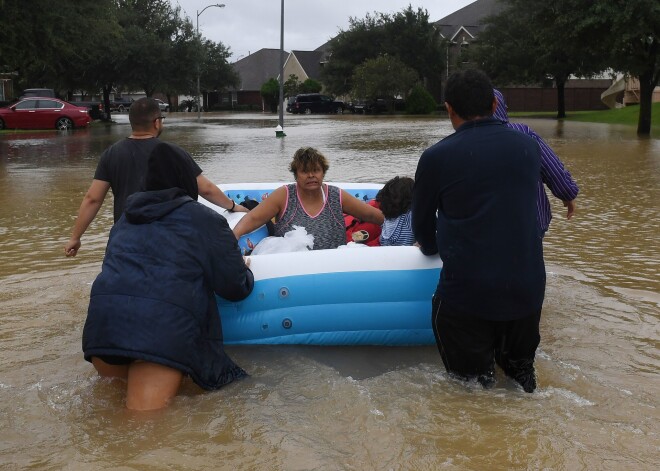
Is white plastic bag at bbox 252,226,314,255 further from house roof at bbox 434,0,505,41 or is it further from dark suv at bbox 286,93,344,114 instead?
house roof at bbox 434,0,505,41

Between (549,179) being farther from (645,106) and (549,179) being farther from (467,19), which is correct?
(467,19)

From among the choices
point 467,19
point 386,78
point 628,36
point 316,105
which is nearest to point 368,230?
point 628,36

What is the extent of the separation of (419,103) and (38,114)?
3136cm

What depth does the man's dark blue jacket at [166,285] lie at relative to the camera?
12.8ft

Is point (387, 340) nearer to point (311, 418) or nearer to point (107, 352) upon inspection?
point (311, 418)

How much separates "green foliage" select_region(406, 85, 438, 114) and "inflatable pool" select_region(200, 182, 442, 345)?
54.4m

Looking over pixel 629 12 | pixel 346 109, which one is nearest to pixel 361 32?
pixel 346 109

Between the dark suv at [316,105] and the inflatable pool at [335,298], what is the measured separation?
59.8 meters

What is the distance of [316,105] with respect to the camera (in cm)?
6431

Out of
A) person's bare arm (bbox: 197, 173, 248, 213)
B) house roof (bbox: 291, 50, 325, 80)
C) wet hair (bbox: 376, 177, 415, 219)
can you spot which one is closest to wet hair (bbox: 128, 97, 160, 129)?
person's bare arm (bbox: 197, 173, 248, 213)

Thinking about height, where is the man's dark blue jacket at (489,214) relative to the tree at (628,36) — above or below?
below

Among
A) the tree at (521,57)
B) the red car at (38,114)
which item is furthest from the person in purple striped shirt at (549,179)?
the tree at (521,57)

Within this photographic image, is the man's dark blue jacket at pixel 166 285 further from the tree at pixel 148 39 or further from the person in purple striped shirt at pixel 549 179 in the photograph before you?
the tree at pixel 148 39

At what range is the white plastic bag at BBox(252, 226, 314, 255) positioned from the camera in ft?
18.8
